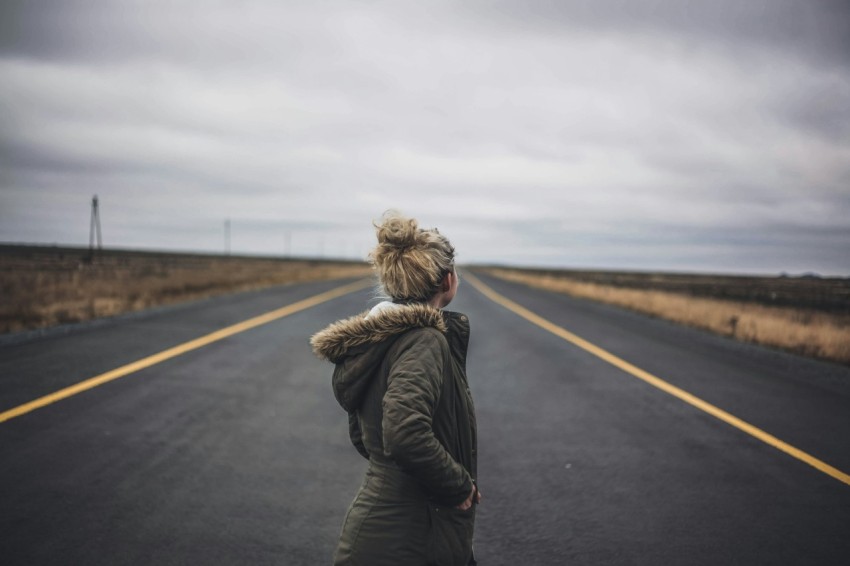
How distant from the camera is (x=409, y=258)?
1994 millimetres

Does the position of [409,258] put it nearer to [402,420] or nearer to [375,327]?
[375,327]

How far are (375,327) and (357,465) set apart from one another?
9.33 ft

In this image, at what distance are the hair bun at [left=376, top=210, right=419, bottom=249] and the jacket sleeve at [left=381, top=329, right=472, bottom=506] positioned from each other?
32 cm

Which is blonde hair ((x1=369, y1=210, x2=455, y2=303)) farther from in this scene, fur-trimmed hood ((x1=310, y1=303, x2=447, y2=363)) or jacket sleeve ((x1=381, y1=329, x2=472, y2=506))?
jacket sleeve ((x1=381, y1=329, x2=472, y2=506))

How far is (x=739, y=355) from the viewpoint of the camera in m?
10.4

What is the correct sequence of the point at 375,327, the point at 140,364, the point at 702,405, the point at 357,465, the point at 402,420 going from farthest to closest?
the point at 140,364 → the point at 702,405 → the point at 357,465 → the point at 375,327 → the point at 402,420

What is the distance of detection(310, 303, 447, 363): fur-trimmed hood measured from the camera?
6.38ft

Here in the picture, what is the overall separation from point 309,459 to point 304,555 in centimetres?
152

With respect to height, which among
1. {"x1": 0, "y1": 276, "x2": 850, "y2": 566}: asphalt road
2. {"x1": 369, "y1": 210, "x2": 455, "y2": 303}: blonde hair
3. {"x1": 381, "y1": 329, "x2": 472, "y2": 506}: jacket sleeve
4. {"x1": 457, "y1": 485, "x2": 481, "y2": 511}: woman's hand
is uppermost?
{"x1": 369, "y1": 210, "x2": 455, "y2": 303}: blonde hair

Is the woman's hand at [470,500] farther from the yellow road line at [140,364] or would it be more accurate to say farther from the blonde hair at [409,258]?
the yellow road line at [140,364]

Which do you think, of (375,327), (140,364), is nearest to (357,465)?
(375,327)

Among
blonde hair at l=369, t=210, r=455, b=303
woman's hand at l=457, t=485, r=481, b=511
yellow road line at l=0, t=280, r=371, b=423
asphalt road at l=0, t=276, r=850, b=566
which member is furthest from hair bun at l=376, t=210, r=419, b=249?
yellow road line at l=0, t=280, r=371, b=423

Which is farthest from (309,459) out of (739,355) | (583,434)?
(739,355)

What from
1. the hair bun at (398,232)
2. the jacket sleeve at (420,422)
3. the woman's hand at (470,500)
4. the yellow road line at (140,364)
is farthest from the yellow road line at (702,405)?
the yellow road line at (140,364)
